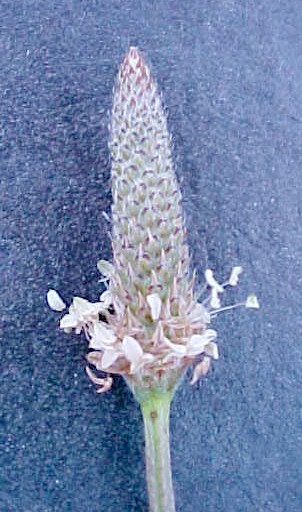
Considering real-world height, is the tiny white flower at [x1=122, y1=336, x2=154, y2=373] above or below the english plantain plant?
below

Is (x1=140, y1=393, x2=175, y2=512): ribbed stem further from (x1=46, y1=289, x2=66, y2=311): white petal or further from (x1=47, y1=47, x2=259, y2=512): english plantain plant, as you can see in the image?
(x1=46, y1=289, x2=66, y2=311): white petal

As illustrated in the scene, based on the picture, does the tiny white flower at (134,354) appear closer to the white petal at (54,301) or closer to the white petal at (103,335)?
the white petal at (103,335)

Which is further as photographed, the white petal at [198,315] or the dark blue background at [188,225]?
the dark blue background at [188,225]

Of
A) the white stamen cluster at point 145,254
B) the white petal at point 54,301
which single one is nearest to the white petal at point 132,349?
the white stamen cluster at point 145,254

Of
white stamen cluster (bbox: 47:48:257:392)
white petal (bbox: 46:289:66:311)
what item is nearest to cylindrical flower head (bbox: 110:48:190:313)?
white stamen cluster (bbox: 47:48:257:392)

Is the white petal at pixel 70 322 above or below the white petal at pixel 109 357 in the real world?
above

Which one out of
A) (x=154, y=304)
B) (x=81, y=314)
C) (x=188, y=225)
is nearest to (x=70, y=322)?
(x=81, y=314)

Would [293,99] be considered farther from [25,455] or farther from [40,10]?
[25,455]

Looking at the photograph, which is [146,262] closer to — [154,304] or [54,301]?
[154,304]

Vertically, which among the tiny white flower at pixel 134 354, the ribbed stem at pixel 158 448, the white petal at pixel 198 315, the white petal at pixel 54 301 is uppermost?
the white petal at pixel 54 301
